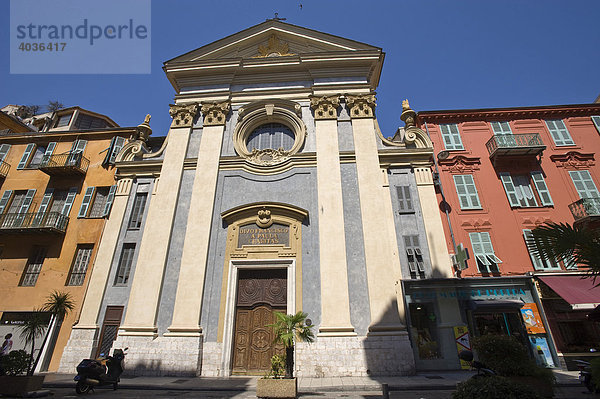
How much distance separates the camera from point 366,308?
449 inches

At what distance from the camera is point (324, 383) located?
9180 mm

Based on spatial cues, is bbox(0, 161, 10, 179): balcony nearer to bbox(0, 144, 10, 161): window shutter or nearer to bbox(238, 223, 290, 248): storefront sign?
bbox(0, 144, 10, 161): window shutter

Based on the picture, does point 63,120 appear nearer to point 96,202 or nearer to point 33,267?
point 96,202

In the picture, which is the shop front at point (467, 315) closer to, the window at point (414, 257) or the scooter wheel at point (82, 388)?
the window at point (414, 257)

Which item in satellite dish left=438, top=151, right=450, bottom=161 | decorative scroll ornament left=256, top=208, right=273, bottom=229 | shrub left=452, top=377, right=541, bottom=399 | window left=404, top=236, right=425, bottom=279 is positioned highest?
satellite dish left=438, top=151, right=450, bottom=161

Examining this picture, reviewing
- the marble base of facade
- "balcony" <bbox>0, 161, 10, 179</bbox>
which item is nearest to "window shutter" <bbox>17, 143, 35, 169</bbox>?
"balcony" <bbox>0, 161, 10, 179</bbox>

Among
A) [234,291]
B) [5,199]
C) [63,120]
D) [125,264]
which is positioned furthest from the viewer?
[63,120]

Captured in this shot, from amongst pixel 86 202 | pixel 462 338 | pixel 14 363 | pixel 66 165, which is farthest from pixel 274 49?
pixel 14 363

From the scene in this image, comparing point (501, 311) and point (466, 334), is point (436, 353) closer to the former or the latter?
point (466, 334)

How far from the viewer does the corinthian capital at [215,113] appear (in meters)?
15.9

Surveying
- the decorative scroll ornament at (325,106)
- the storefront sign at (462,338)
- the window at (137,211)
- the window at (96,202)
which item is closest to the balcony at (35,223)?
the window at (96,202)

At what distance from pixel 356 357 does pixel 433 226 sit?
236 inches

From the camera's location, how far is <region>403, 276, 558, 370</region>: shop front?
11289mm

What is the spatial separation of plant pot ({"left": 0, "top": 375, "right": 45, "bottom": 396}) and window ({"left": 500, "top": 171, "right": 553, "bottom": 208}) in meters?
18.5
